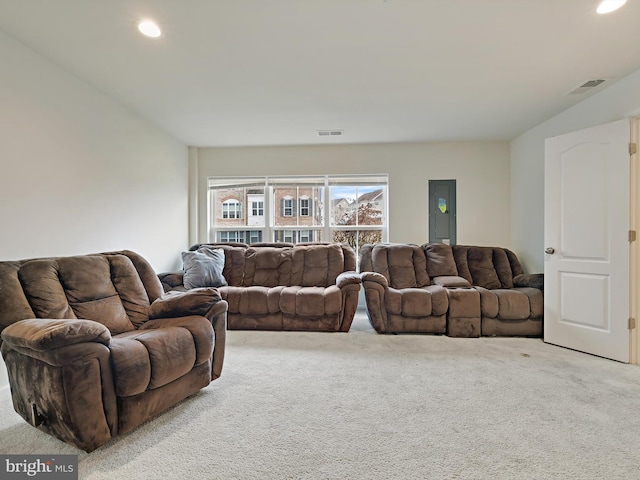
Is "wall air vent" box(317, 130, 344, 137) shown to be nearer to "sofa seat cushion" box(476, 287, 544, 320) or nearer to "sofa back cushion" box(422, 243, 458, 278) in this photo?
"sofa back cushion" box(422, 243, 458, 278)

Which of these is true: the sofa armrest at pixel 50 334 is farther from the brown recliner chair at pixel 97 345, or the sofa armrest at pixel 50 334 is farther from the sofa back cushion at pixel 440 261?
the sofa back cushion at pixel 440 261

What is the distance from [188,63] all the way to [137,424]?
254cm

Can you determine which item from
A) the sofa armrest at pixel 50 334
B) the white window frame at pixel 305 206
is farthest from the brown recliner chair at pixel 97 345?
the white window frame at pixel 305 206

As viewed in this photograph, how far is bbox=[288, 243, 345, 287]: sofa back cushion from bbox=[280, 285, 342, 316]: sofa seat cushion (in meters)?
0.52

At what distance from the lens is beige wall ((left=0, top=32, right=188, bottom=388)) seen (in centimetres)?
216

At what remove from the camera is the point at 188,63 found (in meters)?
2.43

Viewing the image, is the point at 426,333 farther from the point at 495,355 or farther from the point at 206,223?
the point at 206,223

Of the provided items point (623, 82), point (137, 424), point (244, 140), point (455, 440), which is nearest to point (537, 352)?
point (455, 440)

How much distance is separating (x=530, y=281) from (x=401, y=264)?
4.82 ft

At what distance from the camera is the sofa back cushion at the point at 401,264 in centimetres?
391

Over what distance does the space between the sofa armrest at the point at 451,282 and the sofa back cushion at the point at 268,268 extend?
191cm

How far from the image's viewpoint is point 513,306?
325cm

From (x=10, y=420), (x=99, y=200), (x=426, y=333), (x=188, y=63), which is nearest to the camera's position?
(x=10, y=420)

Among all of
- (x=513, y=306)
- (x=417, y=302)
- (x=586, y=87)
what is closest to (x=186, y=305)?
(x=417, y=302)
